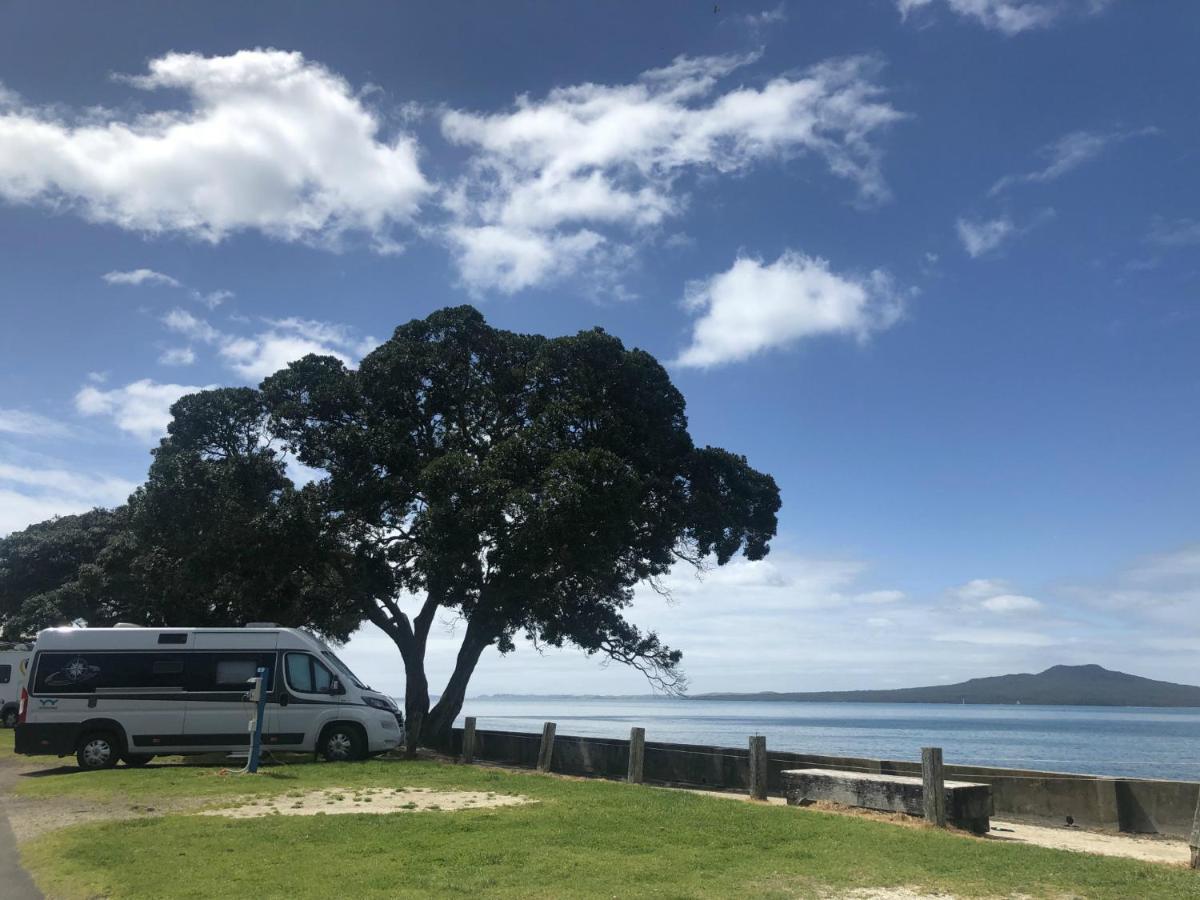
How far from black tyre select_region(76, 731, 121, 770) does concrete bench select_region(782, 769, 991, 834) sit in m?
13.9

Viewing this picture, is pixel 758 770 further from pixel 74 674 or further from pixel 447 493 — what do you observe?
pixel 74 674

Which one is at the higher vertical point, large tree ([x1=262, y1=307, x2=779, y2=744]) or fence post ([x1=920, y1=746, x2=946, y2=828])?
large tree ([x1=262, y1=307, x2=779, y2=744])

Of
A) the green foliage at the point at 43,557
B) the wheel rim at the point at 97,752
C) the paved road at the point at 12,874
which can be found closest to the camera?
the paved road at the point at 12,874

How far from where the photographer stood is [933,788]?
1241cm

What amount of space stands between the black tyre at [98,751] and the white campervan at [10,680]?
22125 millimetres

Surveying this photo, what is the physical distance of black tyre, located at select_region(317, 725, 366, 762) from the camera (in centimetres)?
1964

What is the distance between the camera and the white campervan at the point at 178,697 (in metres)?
18.8

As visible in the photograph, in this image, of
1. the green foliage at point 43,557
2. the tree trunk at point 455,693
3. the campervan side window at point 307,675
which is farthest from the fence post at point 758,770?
the green foliage at point 43,557

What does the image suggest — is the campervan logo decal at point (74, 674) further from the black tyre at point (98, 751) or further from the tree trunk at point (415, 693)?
the tree trunk at point (415, 693)

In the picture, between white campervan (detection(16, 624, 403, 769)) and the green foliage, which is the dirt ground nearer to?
white campervan (detection(16, 624, 403, 769))

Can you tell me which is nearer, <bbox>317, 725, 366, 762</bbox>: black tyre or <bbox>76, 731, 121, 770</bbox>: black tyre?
<bbox>76, 731, 121, 770</bbox>: black tyre

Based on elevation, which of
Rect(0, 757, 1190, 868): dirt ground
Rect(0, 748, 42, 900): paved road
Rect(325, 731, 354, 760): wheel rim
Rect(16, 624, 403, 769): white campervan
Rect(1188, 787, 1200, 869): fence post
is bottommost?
Rect(0, 748, 42, 900): paved road

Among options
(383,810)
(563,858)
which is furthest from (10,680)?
(563,858)

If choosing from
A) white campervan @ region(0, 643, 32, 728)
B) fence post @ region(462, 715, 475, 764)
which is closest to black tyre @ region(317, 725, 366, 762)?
fence post @ region(462, 715, 475, 764)
